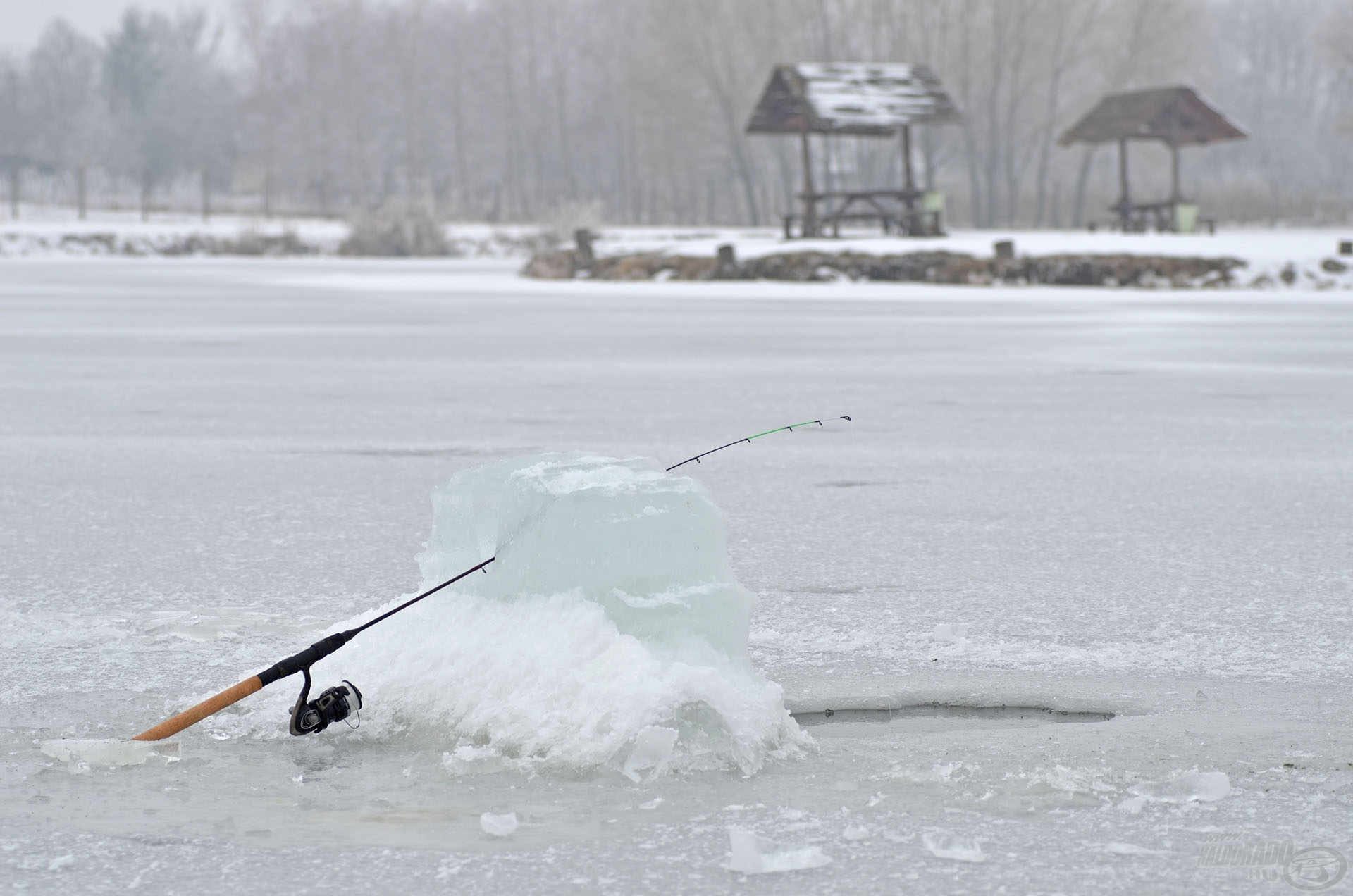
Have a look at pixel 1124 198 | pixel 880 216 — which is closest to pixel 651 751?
pixel 880 216

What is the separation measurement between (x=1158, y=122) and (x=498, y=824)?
31935mm

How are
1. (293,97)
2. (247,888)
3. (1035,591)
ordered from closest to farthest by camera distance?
(247,888)
(1035,591)
(293,97)

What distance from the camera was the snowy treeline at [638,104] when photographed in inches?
2207

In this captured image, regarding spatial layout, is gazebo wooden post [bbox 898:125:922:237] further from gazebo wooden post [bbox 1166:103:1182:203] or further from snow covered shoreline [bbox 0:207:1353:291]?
gazebo wooden post [bbox 1166:103:1182:203]

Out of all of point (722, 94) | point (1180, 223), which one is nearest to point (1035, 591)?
point (1180, 223)

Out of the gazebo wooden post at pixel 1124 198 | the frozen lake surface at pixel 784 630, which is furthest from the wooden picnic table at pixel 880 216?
the frozen lake surface at pixel 784 630

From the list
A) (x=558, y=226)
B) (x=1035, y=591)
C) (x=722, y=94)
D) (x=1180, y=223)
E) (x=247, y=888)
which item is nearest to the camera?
(x=247, y=888)

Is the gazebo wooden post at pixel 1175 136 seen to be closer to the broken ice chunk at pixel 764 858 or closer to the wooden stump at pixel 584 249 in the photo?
the wooden stump at pixel 584 249

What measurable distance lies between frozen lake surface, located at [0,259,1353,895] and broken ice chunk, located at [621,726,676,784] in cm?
3

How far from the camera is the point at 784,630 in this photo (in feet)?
10.9

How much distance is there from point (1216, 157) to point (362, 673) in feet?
270

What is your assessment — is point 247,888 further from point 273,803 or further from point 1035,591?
point 1035,591

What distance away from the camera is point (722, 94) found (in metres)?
54.0

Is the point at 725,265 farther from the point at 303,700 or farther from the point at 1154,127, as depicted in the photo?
the point at 303,700
